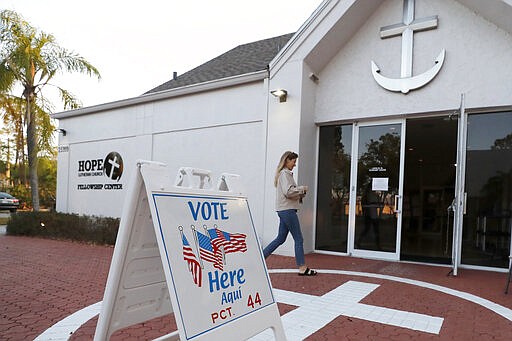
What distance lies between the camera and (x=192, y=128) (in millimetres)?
9102

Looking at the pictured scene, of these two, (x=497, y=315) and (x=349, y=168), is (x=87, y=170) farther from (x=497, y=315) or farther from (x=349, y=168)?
(x=497, y=315)

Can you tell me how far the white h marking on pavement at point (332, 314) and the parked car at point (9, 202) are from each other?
21516 millimetres

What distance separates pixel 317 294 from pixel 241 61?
25.9ft

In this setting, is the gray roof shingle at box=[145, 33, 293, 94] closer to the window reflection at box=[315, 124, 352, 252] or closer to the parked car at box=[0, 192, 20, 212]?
the window reflection at box=[315, 124, 352, 252]

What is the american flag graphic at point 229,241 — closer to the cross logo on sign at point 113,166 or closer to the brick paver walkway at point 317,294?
the brick paver walkway at point 317,294

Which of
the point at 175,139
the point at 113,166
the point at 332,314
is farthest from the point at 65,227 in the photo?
the point at 332,314

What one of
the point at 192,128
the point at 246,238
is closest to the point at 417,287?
the point at 246,238

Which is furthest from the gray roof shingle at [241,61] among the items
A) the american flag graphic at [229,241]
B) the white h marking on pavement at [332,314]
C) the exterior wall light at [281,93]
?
the american flag graphic at [229,241]

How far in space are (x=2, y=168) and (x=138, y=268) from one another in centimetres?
3744

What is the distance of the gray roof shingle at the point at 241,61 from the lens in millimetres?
9461

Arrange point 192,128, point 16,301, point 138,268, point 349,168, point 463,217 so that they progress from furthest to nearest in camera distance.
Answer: point 192,128
point 349,168
point 463,217
point 16,301
point 138,268

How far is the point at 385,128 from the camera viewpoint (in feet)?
23.1

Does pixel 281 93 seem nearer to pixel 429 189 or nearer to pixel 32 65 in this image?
pixel 429 189

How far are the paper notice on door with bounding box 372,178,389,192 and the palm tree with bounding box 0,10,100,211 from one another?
1020cm
